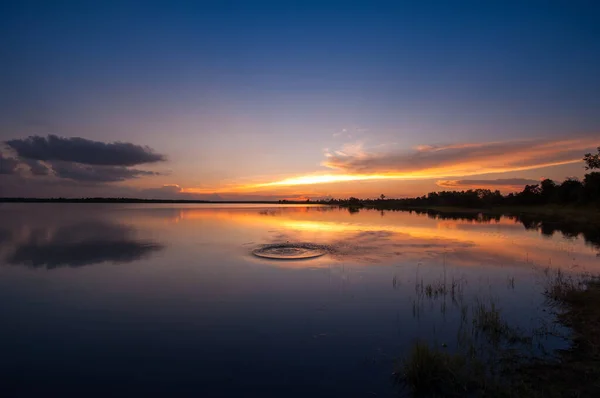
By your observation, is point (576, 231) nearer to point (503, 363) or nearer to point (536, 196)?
point (503, 363)

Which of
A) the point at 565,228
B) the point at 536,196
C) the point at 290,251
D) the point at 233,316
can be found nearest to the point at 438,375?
the point at 233,316

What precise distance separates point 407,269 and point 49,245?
25284 millimetres

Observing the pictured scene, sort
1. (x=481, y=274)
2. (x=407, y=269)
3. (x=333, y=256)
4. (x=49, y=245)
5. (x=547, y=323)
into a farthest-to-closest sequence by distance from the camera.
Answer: (x=49, y=245), (x=333, y=256), (x=407, y=269), (x=481, y=274), (x=547, y=323)

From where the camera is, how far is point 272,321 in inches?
410

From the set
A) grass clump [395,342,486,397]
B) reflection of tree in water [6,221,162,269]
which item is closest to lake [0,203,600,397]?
reflection of tree in water [6,221,162,269]

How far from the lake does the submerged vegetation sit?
558mm

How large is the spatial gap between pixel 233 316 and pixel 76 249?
17.8m

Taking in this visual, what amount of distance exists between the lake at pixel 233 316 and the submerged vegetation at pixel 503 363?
0.56m

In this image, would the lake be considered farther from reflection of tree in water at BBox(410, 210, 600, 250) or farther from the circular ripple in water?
reflection of tree in water at BBox(410, 210, 600, 250)

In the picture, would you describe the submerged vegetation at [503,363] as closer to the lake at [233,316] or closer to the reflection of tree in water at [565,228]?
the lake at [233,316]

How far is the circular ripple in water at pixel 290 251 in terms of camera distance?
69.4 feet

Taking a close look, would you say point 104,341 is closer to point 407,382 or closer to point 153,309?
point 153,309

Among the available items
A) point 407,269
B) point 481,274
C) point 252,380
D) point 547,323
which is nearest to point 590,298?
point 547,323

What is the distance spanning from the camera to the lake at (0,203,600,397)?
7148 millimetres
